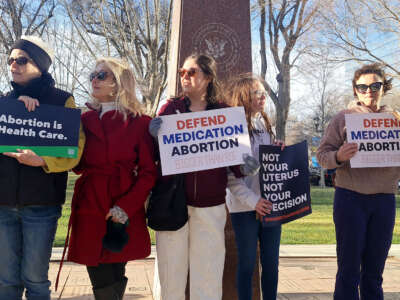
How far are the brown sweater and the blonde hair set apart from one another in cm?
140

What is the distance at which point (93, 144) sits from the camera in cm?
277

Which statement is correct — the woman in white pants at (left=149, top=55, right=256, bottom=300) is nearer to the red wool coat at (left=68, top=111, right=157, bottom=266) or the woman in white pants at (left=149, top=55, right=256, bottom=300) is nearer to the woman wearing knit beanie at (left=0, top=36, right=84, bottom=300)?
the red wool coat at (left=68, top=111, right=157, bottom=266)

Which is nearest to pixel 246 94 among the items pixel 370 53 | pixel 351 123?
pixel 351 123

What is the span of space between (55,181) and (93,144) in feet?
1.11

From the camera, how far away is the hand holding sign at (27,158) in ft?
8.65

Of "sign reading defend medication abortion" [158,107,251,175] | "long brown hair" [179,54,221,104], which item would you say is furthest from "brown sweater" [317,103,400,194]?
"long brown hair" [179,54,221,104]

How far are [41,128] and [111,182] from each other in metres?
0.57

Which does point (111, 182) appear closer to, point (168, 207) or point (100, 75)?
point (168, 207)

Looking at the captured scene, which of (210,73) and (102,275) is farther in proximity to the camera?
(210,73)

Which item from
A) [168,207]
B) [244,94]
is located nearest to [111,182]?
[168,207]

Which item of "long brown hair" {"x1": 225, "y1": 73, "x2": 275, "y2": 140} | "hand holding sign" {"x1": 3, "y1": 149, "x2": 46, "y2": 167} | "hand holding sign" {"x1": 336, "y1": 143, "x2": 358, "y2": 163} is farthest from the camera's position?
"long brown hair" {"x1": 225, "y1": 73, "x2": 275, "y2": 140}

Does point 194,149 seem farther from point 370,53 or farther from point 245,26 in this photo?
point 370,53

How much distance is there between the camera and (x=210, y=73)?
303 centimetres

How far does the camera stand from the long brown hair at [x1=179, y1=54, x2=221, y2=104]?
3.00 metres
